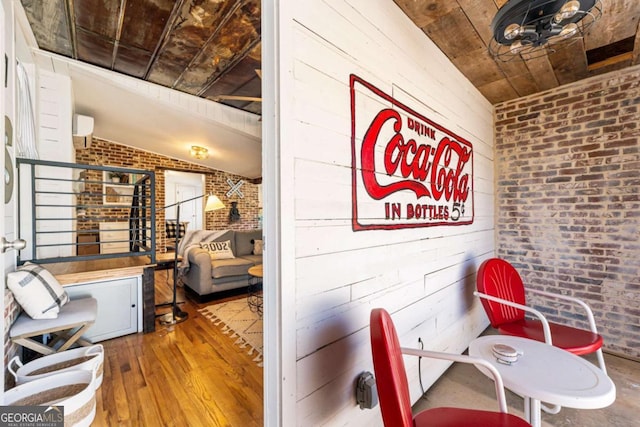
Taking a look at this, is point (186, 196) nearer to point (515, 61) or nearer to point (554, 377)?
point (515, 61)

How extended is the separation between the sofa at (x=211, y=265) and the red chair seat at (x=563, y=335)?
3.25 meters

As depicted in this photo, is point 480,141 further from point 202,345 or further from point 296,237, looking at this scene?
point 202,345

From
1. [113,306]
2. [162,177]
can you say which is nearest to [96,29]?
[113,306]

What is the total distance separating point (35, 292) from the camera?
1.75 meters

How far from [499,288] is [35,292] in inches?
133

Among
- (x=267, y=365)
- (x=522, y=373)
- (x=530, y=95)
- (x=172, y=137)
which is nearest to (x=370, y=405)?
(x=267, y=365)

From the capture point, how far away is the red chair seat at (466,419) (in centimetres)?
106

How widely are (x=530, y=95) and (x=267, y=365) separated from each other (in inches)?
140

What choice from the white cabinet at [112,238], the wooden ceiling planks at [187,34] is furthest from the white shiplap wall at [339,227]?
the white cabinet at [112,238]

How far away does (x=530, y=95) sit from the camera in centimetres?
286

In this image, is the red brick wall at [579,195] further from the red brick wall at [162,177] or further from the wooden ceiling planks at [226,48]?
the red brick wall at [162,177]

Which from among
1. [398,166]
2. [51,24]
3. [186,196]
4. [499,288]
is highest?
[51,24]

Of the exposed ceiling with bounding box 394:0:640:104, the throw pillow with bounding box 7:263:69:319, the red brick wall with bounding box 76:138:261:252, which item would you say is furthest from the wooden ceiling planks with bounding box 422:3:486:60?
the red brick wall with bounding box 76:138:261:252

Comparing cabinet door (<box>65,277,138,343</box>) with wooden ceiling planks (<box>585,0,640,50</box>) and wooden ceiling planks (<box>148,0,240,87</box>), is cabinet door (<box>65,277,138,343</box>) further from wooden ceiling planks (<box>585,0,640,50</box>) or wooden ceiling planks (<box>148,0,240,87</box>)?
wooden ceiling planks (<box>585,0,640,50</box>)
